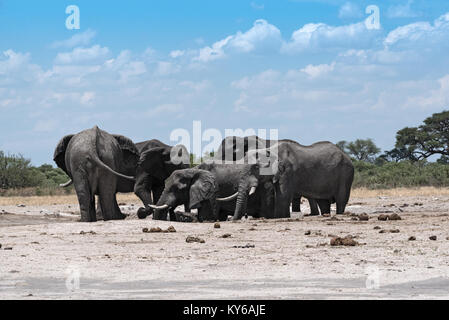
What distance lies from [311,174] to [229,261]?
34.3 feet

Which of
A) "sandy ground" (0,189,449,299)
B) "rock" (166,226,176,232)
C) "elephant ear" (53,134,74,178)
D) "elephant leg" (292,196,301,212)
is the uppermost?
"elephant ear" (53,134,74,178)

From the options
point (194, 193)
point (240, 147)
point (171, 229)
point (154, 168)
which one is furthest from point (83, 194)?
point (240, 147)

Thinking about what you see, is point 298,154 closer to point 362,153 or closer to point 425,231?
point 425,231

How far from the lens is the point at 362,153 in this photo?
259ft

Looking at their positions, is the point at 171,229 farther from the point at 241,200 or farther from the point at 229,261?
the point at 229,261

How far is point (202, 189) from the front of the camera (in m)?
19.8

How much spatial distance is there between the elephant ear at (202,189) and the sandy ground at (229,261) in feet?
5.60

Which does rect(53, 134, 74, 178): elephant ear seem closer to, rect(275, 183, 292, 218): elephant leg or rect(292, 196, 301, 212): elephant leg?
rect(275, 183, 292, 218): elephant leg

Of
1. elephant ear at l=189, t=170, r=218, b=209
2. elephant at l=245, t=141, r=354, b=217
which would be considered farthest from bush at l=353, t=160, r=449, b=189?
elephant ear at l=189, t=170, r=218, b=209

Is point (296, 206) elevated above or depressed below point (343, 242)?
above

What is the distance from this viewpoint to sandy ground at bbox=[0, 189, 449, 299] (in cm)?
893

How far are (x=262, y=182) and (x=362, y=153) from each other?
2328 inches

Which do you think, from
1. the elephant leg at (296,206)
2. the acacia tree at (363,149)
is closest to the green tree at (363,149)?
the acacia tree at (363,149)
